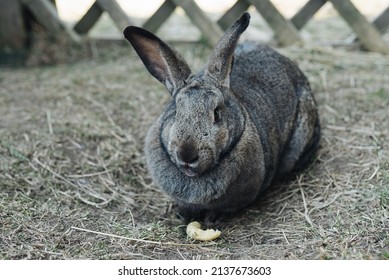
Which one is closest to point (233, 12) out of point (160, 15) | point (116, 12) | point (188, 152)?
point (160, 15)

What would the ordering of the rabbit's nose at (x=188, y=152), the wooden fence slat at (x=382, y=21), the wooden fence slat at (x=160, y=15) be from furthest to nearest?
1. the wooden fence slat at (x=382, y=21)
2. the wooden fence slat at (x=160, y=15)
3. the rabbit's nose at (x=188, y=152)

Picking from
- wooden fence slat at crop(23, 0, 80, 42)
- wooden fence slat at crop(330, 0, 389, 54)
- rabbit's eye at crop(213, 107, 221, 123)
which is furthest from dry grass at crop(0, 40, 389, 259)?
rabbit's eye at crop(213, 107, 221, 123)

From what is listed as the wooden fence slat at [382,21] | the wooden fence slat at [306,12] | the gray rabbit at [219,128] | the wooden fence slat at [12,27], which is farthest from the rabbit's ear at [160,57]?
the wooden fence slat at [382,21]

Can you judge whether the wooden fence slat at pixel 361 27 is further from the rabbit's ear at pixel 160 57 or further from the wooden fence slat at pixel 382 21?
the rabbit's ear at pixel 160 57

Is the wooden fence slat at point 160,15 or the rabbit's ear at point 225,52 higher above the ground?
the rabbit's ear at point 225,52

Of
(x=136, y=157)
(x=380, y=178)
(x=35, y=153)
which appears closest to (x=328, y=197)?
(x=380, y=178)

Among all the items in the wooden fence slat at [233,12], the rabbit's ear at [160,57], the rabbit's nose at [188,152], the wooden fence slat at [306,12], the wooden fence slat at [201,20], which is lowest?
the wooden fence slat at [306,12]
